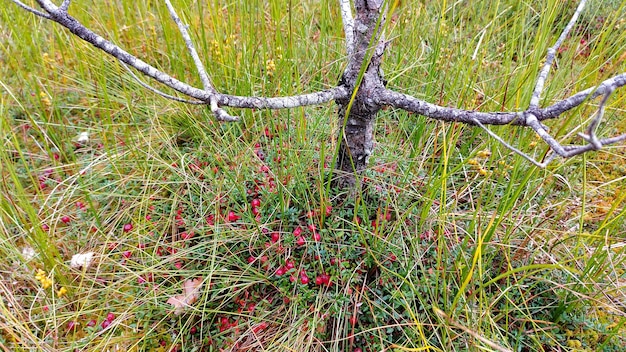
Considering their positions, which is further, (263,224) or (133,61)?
(263,224)

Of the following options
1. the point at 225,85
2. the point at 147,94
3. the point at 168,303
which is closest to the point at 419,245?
the point at 168,303

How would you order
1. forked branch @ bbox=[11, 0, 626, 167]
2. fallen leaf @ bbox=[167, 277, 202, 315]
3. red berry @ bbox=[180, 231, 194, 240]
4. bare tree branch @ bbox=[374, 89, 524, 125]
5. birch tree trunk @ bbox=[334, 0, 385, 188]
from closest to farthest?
forked branch @ bbox=[11, 0, 626, 167] → bare tree branch @ bbox=[374, 89, 524, 125] → birch tree trunk @ bbox=[334, 0, 385, 188] → fallen leaf @ bbox=[167, 277, 202, 315] → red berry @ bbox=[180, 231, 194, 240]

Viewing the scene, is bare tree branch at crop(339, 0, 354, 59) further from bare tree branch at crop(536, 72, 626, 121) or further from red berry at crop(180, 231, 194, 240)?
red berry at crop(180, 231, 194, 240)

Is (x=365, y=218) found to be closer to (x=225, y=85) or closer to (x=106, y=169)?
(x=225, y=85)

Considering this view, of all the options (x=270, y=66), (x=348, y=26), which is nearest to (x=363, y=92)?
(x=348, y=26)

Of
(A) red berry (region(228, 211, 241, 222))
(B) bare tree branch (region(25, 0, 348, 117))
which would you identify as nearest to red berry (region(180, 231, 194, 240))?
(A) red berry (region(228, 211, 241, 222))

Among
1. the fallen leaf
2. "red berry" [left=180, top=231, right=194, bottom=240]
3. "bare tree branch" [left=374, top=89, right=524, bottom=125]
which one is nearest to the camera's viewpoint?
"bare tree branch" [left=374, top=89, right=524, bottom=125]

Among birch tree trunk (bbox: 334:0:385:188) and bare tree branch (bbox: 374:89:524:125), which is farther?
birch tree trunk (bbox: 334:0:385:188)

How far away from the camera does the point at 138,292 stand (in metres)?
1.52

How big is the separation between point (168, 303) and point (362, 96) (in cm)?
107

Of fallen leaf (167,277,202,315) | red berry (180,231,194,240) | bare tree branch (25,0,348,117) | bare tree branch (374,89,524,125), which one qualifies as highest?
bare tree branch (25,0,348,117)

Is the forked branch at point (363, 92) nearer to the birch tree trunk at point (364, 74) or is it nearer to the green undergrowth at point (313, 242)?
the birch tree trunk at point (364, 74)

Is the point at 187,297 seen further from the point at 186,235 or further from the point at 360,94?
the point at 360,94

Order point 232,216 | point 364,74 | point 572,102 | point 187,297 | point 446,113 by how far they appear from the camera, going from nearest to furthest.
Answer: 1. point 572,102
2. point 446,113
3. point 364,74
4. point 187,297
5. point 232,216
